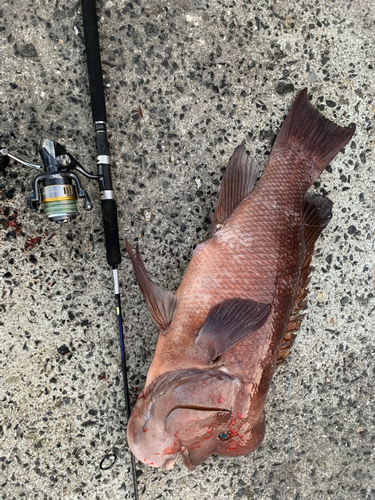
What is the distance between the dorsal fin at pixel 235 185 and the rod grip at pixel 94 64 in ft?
2.08

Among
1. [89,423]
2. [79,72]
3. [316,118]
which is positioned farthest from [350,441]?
[79,72]

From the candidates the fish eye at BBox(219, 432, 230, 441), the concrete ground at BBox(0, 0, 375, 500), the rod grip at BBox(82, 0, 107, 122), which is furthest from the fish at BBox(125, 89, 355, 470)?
the rod grip at BBox(82, 0, 107, 122)

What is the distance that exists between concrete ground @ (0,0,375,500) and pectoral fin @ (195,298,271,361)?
511 millimetres

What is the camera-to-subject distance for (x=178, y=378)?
142 centimetres

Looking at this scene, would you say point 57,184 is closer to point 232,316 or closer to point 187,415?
point 232,316

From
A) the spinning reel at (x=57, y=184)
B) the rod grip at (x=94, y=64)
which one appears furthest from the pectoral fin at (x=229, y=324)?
the rod grip at (x=94, y=64)

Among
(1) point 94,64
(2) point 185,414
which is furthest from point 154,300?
(1) point 94,64

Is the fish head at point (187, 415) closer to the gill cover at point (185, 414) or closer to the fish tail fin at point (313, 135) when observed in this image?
the gill cover at point (185, 414)

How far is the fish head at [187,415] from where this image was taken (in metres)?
1.40

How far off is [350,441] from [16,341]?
195 centimetres

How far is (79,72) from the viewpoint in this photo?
5.85ft

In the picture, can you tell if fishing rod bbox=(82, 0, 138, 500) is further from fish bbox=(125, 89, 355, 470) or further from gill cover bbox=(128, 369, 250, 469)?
gill cover bbox=(128, 369, 250, 469)

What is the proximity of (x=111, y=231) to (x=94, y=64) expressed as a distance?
769 millimetres

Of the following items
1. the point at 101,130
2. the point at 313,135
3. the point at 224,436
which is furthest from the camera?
the point at 313,135
